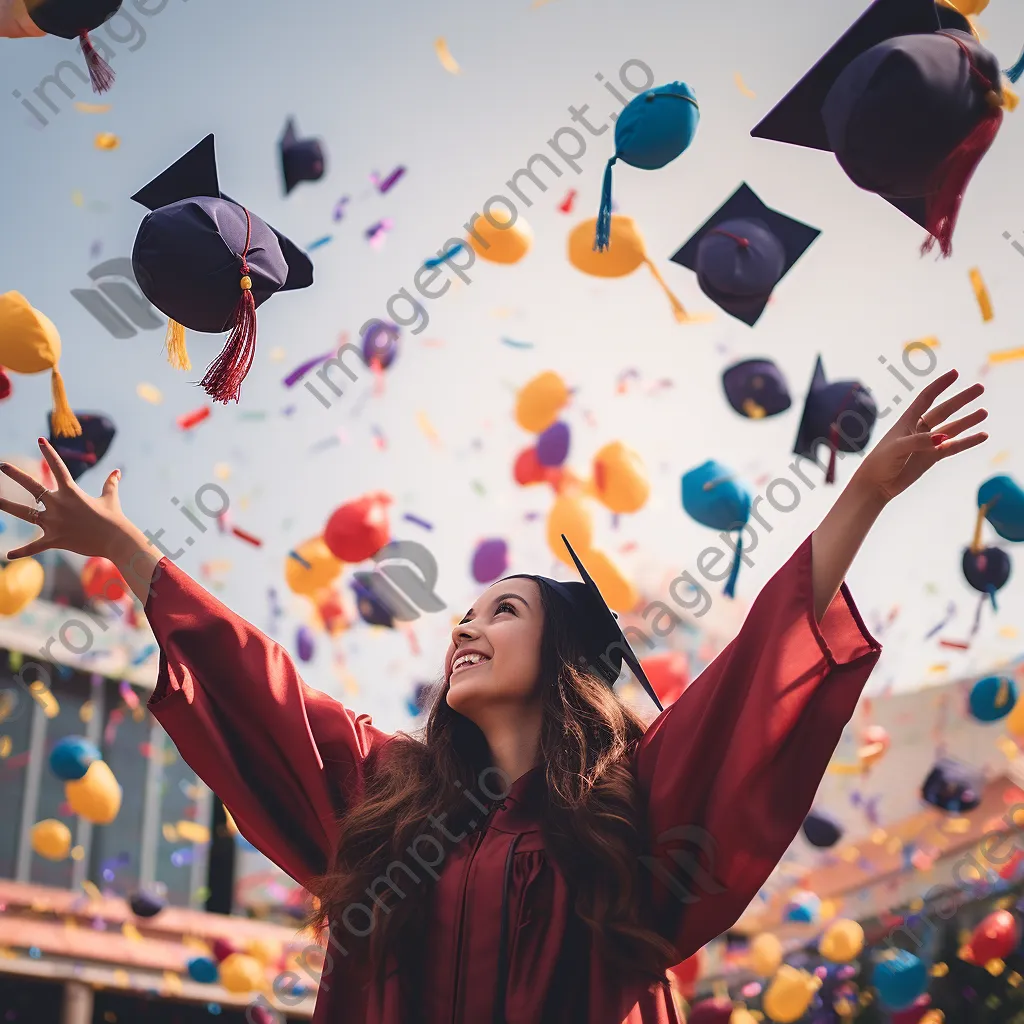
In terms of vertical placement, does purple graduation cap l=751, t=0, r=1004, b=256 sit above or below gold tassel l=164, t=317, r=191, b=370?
above

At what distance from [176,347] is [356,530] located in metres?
2.89

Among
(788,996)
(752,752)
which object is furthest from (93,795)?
(752,752)

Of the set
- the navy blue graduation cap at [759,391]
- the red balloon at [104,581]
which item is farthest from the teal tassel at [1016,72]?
the red balloon at [104,581]

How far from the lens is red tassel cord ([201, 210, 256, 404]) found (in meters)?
3.35

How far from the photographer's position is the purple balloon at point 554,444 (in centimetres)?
645

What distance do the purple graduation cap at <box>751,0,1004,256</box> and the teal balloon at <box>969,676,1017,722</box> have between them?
12.7 feet

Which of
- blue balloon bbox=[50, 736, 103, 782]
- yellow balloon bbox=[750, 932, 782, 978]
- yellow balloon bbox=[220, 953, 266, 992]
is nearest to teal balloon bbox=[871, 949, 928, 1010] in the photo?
yellow balloon bbox=[750, 932, 782, 978]

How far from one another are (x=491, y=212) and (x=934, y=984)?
7.49 m

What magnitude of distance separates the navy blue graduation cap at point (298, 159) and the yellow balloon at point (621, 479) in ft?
6.68

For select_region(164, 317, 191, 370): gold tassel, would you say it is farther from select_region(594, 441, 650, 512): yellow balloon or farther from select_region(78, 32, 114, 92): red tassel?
select_region(594, 441, 650, 512): yellow balloon

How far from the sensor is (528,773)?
2969 millimetres

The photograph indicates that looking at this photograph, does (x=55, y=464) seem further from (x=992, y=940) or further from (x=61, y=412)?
(x=992, y=940)

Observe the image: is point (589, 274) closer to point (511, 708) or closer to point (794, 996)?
point (511, 708)

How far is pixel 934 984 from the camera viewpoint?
1020 cm
